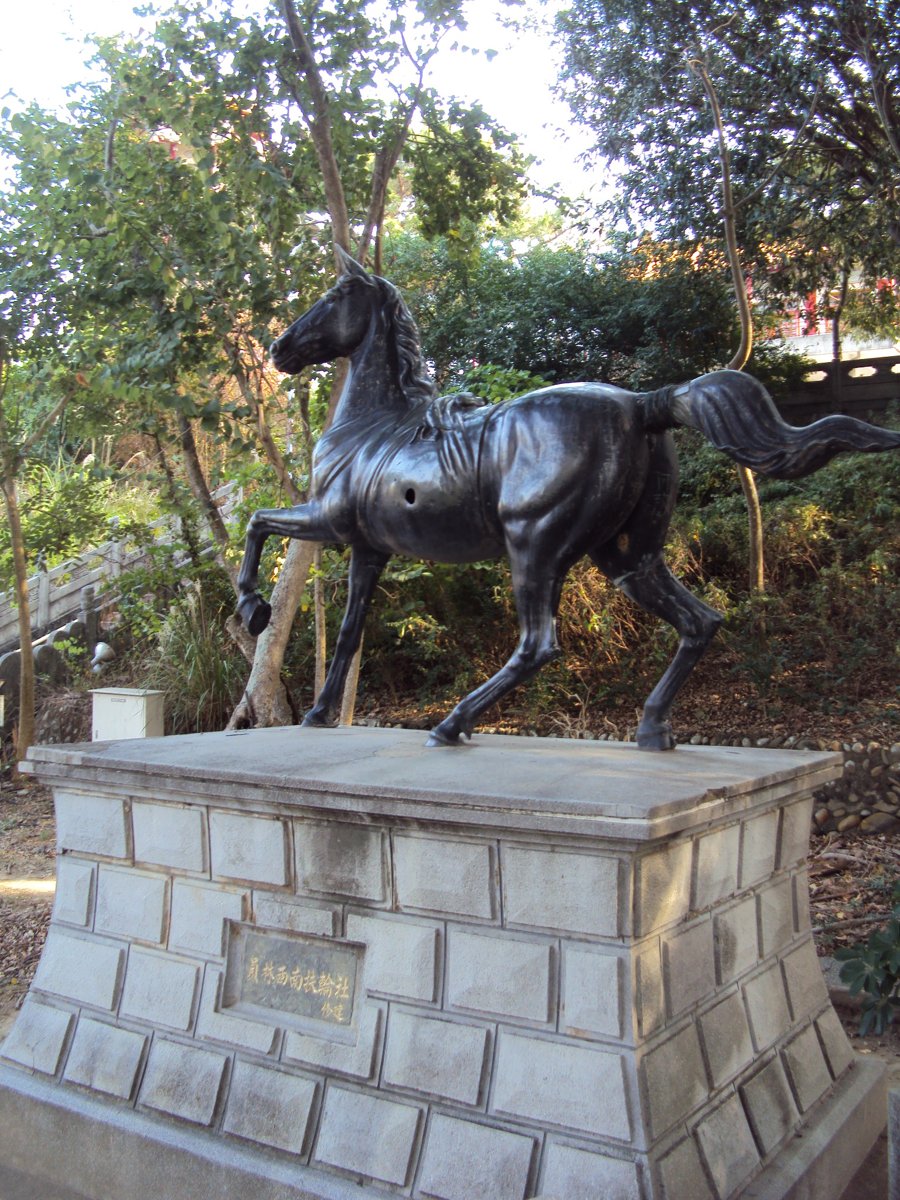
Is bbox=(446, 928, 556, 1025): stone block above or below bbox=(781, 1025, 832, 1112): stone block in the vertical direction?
above

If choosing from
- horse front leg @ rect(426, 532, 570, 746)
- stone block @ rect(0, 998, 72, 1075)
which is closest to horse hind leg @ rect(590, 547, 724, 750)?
horse front leg @ rect(426, 532, 570, 746)

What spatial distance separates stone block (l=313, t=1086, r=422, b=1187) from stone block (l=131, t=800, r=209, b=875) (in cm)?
79

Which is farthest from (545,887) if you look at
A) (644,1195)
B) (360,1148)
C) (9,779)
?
(9,779)

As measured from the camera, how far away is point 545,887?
231 centimetres

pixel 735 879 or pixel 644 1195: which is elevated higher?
pixel 735 879

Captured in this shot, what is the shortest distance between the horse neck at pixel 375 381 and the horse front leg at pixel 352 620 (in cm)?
52

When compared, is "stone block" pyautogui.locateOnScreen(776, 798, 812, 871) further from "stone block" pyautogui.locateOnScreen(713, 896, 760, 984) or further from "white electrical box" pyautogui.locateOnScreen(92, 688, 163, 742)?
"white electrical box" pyautogui.locateOnScreen(92, 688, 163, 742)

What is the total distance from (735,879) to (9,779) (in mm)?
8220

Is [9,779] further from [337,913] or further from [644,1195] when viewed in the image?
[644,1195]

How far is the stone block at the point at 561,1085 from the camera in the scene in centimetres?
214

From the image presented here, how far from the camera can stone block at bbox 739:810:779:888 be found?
8.95ft

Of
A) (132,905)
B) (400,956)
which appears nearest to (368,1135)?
(400,956)

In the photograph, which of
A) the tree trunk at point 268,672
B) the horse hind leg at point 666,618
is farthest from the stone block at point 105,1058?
the tree trunk at point 268,672

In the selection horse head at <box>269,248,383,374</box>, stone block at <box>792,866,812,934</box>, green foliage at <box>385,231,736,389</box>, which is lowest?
stone block at <box>792,866,812,934</box>
